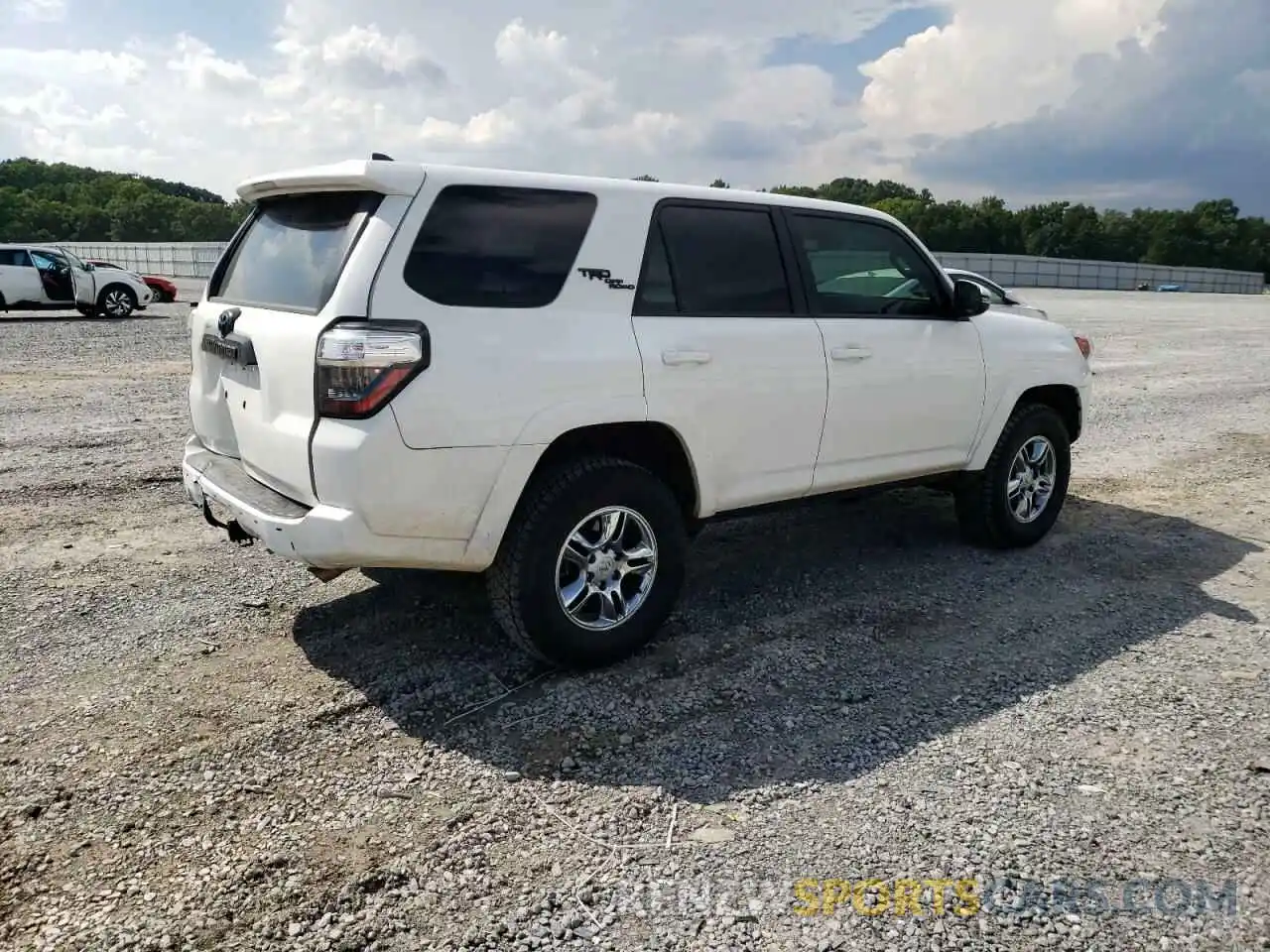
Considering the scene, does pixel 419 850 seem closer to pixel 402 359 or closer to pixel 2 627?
pixel 402 359

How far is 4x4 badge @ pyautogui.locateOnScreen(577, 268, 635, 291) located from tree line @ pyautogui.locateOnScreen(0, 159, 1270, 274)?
68335 mm

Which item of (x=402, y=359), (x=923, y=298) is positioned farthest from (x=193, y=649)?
(x=923, y=298)

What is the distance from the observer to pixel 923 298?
200 inches

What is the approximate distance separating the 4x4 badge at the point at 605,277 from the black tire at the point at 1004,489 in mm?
2562

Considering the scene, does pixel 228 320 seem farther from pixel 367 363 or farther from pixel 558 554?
pixel 558 554

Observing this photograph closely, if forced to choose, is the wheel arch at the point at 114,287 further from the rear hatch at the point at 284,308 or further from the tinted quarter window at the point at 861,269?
the tinted quarter window at the point at 861,269

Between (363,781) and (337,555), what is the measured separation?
2.47ft

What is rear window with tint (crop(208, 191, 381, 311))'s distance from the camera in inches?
138

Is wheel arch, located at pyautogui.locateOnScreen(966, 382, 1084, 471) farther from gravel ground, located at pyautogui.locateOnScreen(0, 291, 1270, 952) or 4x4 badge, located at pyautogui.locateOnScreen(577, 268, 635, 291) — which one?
4x4 badge, located at pyautogui.locateOnScreen(577, 268, 635, 291)

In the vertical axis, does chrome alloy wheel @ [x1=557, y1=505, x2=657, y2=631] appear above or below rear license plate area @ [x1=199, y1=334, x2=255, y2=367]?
below

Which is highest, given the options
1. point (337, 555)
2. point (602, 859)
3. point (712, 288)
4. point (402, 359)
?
point (712, 288)

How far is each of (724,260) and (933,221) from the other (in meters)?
86.3

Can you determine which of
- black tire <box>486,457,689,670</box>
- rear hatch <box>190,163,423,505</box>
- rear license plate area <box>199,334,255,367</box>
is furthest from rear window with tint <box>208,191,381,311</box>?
black tire <box>486,457,689,670</box>

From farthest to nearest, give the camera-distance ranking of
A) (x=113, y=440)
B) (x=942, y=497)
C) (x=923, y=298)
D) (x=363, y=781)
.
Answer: (x=113, y=440) → (x=942, y=497) → (x=923, y=298) → (x=363, y=781)
